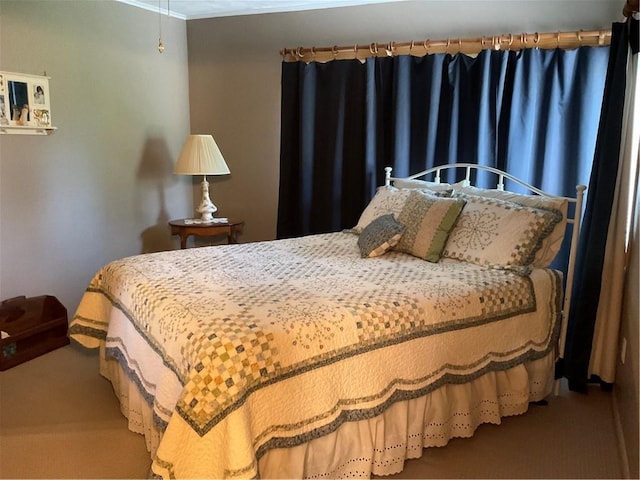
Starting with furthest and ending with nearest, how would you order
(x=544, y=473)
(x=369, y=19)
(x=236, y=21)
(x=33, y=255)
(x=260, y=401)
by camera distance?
(x=236, y=21) → (x=369, y=19) → (x=33, y=255) → (x=544, y=473) → (x=260, y=401)

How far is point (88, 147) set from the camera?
362cm

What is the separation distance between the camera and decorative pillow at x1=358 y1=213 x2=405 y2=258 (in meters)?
2.82

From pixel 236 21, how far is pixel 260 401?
3.30 meters

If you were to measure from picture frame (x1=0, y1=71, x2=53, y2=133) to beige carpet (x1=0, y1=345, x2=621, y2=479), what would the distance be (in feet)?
4.96

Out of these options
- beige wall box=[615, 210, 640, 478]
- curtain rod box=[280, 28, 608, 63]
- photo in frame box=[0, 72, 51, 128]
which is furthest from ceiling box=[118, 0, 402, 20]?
beige wall box=[615, 210, 640, 478]

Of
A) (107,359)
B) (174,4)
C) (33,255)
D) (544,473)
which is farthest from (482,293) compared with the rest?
(174,4)

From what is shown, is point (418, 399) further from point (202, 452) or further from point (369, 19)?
point (369, 19)

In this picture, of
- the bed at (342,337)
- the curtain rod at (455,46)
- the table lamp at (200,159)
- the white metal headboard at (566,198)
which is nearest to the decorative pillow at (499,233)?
Answer: the bed at (342,337)

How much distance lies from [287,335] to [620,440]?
5.23 ft

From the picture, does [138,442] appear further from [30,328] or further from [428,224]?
[428,224]

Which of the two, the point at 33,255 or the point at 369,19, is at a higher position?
the point at 369,19

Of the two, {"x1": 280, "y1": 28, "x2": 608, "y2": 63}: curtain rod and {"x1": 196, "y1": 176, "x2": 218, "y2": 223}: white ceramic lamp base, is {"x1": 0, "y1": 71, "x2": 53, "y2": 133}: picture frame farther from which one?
{"x1": 280, "y1": 28, "x2": 608, "y2": 63}: curtain rod

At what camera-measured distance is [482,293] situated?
7.52 ft

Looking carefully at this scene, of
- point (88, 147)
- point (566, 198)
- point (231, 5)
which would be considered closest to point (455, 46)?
point (566, 198)
